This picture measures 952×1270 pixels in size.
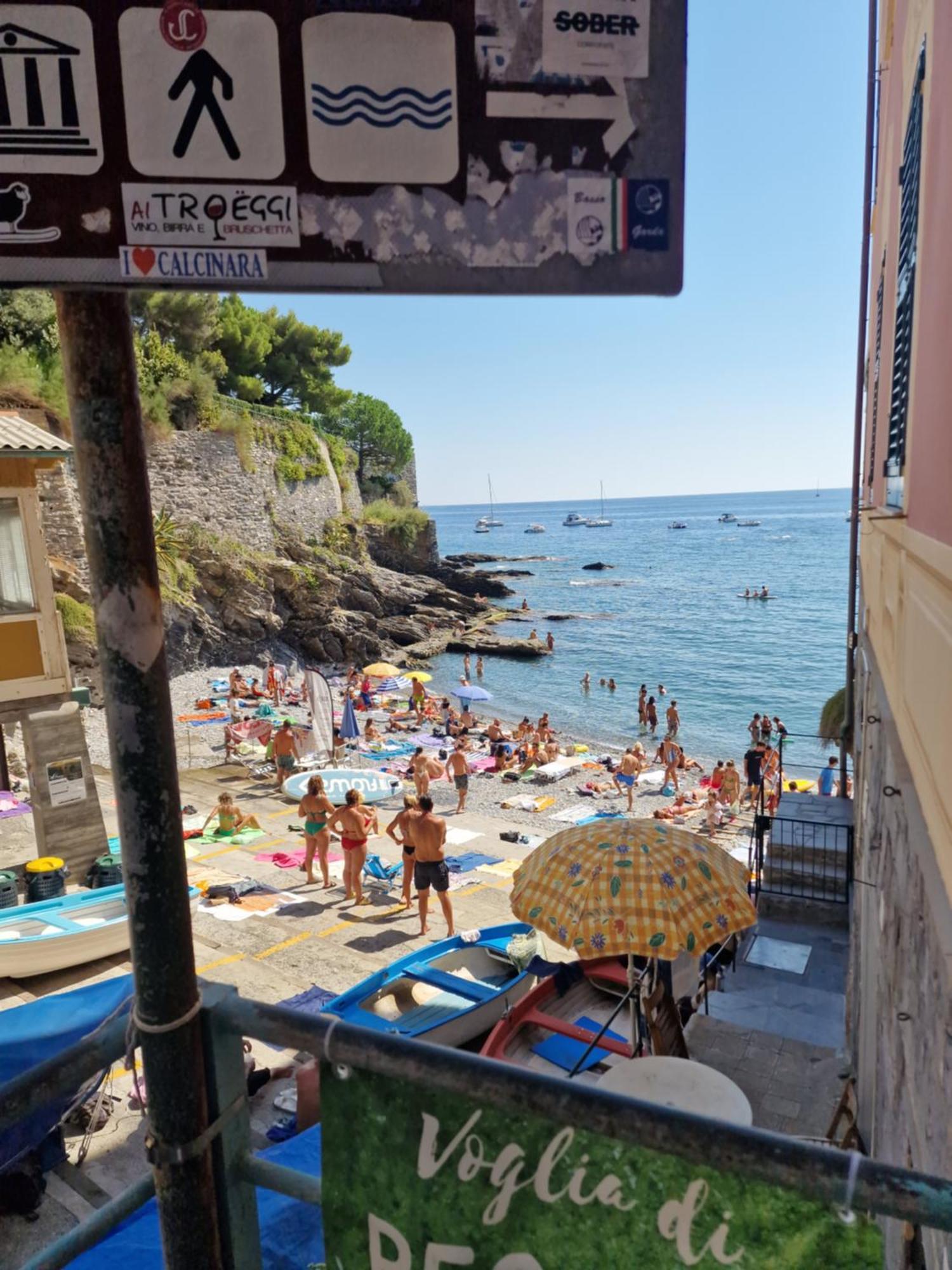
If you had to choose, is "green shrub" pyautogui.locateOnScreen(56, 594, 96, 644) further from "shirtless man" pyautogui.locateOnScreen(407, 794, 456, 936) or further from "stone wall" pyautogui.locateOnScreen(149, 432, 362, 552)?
"shirtless man" pyautogui.locateOnScreen(407, 794, 456, 936)

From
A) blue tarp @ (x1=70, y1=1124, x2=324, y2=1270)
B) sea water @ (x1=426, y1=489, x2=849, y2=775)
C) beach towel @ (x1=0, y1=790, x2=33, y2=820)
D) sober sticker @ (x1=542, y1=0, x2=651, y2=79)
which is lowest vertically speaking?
sea water @ (x1=426, y1=489, x2=849, y2=775)

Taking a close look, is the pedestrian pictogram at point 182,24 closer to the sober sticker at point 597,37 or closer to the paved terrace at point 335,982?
the sober sticker at point 597,37

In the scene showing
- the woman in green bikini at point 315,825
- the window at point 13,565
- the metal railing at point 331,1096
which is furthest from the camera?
the woman in green bikini at point 315,825

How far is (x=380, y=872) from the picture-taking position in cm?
1301

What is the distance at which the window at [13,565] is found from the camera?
11164 mm

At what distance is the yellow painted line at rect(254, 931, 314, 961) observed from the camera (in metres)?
10.0

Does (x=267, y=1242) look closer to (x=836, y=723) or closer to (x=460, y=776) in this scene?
(x=836, y=723)

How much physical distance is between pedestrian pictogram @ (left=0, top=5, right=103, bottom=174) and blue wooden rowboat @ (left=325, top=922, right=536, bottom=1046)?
700cm

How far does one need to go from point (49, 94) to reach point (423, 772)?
17.5m

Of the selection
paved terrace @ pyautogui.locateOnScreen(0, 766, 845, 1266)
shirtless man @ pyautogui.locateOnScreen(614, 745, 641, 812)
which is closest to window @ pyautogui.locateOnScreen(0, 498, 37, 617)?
paved terrace @ pyautogui.locateOnScreen(0, 766, 845, 1266)

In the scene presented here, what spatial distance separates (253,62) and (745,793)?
70.8 ft

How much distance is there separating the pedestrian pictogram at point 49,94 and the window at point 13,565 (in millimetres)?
11141

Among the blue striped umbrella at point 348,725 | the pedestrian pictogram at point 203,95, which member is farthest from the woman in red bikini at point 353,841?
the pedestrian pictogram at point 203,95

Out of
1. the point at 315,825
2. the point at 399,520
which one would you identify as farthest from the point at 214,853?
the point at 399,520
